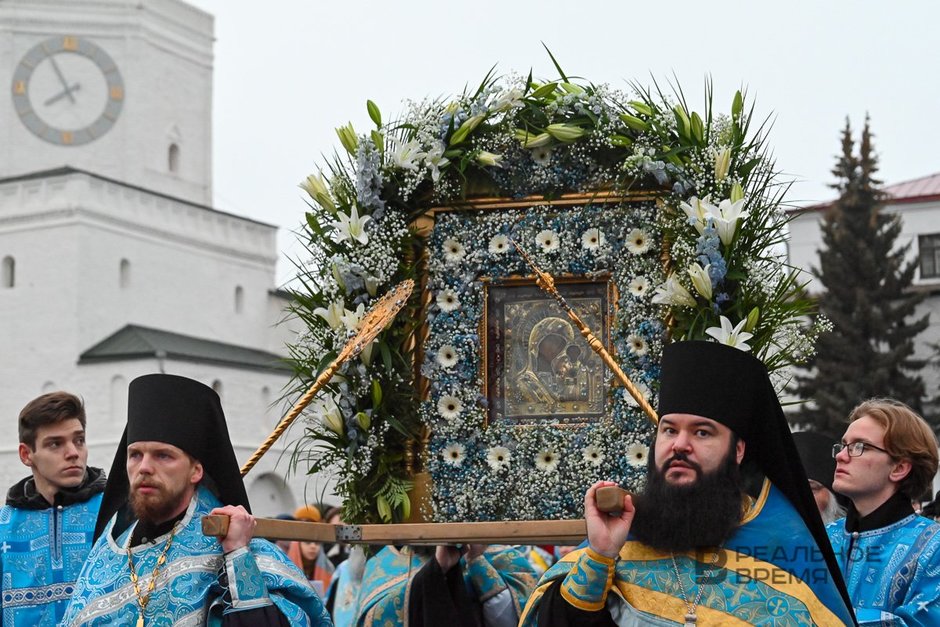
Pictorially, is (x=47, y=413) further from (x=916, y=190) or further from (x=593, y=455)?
(x=916, y=190)

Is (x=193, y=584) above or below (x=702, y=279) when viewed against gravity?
below

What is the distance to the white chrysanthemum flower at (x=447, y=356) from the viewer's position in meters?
7.81

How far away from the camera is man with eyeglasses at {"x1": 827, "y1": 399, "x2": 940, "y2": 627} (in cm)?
661

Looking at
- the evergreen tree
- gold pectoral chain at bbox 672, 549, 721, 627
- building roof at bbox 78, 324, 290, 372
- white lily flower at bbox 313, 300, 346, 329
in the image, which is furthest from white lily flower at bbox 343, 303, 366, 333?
building roof at bbox 78, 324, 290, 372

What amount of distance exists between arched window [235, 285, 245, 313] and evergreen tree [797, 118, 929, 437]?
21824 mm

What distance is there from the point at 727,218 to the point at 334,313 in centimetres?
188

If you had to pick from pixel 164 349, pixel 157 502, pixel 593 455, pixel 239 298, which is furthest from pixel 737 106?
pixel 239 298

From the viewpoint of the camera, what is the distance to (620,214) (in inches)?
304

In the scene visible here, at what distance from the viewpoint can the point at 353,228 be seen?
7879 millimetres

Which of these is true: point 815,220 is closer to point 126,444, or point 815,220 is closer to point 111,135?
point 111,135

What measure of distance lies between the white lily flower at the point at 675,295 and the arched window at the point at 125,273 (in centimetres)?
4871

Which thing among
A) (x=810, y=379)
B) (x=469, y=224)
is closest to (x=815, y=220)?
(x=810, y=379)

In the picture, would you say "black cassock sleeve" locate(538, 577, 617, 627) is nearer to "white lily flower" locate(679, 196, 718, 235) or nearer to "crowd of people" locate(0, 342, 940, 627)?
"crowd of people" locate(0, 342, 940, 627)

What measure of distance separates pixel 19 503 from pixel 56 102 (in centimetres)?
5143
